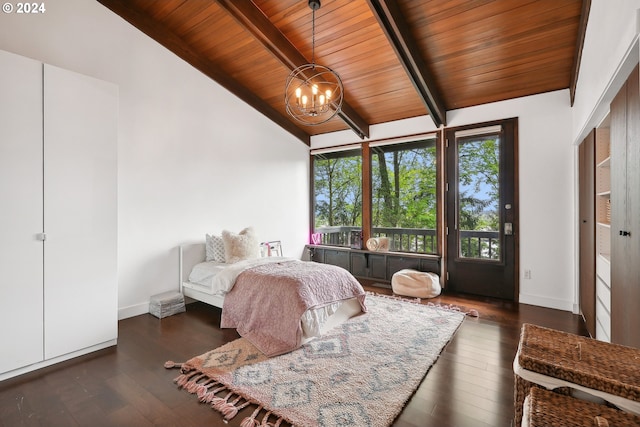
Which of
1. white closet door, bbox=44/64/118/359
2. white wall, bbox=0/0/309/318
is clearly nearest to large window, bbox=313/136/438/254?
white wall, bbox=0/0/309/318

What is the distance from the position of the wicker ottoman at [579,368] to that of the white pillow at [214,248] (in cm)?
340

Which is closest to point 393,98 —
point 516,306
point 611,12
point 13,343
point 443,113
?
point 443,113

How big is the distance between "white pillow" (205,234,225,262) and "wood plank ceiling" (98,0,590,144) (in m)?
2.26

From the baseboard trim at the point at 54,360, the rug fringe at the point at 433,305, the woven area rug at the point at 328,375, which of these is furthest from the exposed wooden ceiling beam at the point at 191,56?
the woven area rug at the point at 328,375

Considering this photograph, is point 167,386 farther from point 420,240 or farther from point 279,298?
point 420,240

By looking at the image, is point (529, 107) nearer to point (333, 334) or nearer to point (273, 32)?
point (273, 32)

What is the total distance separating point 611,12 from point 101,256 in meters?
4.11

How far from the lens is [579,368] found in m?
1.12

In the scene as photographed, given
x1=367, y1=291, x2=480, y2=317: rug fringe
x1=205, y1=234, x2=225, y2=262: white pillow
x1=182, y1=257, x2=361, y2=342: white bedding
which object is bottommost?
x1=367, y1=291, x2=480, y2=317: rug fringe

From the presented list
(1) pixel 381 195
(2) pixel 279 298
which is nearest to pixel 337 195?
(1) pixel 381 195

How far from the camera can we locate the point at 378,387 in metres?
1.98

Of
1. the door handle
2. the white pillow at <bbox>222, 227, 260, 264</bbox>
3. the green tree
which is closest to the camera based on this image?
the white pillow at <bbox>222, 227, 260, 264</bbox>

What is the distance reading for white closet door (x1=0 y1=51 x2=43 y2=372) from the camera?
2122mm

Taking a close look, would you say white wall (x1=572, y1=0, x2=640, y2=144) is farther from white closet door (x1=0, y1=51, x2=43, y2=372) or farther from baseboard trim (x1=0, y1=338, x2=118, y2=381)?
baseboard trim (x1=0, y1=338, x2=118, y2=381)
